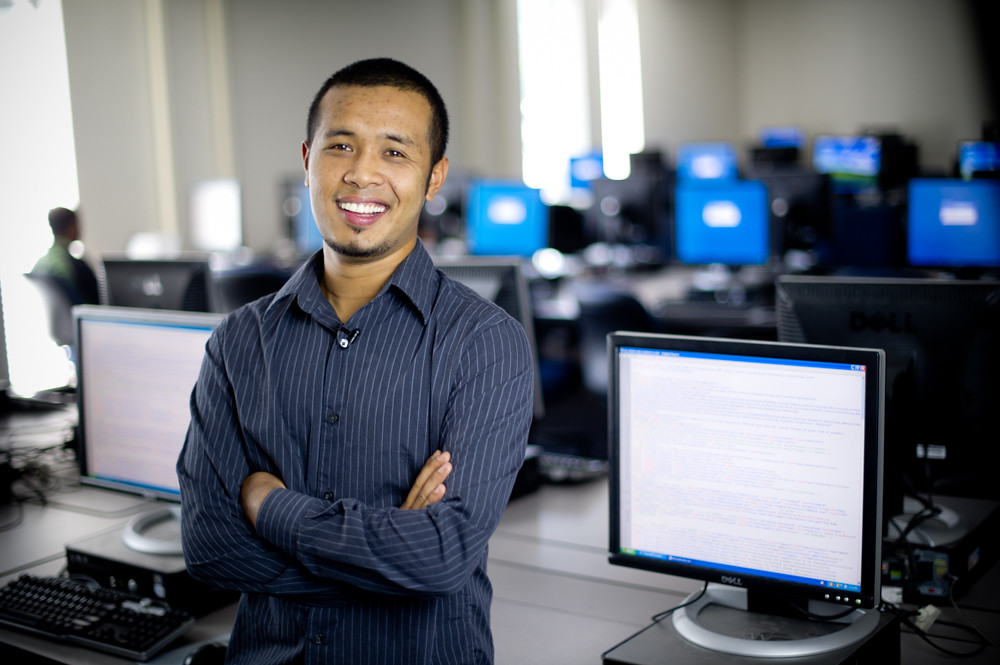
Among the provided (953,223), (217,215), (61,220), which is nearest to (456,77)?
(217,215)

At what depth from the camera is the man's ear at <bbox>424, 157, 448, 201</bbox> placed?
1.46m

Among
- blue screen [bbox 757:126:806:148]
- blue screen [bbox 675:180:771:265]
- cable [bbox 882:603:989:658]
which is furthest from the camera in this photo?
blue screen [bbox 757:126:806:148]

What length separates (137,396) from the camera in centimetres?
197

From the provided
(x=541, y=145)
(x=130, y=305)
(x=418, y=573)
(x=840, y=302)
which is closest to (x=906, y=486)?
(x=840, y=302)

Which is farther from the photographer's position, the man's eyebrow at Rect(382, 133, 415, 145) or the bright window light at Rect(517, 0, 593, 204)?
the bright window light at Rect(517, 0, 593, 204)

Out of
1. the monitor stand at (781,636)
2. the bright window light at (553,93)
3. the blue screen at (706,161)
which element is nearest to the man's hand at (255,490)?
the monitor stand at (781,636)

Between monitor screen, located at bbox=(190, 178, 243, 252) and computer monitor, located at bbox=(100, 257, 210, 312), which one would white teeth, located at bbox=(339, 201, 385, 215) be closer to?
computer monitor, located at bbox=(100, 257, 210, 312)

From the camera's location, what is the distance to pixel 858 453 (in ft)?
4.40

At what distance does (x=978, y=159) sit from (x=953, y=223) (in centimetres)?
210

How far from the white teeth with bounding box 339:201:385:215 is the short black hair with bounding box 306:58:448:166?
0.44 ft

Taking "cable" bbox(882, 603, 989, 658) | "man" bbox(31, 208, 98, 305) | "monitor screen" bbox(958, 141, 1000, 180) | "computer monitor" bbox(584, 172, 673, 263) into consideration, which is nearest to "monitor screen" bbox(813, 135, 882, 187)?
"monitor screen" bbox(958, 141, 1000, 180)

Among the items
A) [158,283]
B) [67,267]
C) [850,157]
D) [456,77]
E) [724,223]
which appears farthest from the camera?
[850,157]

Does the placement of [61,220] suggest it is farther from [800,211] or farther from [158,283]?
[800,211]

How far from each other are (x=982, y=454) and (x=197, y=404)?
1423 millimetres
